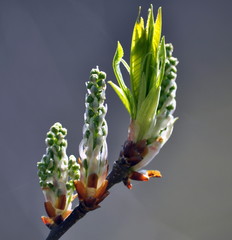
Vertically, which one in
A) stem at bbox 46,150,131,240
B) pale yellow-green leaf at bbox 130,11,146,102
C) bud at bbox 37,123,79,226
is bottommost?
stem at bbox 46,150,131,240

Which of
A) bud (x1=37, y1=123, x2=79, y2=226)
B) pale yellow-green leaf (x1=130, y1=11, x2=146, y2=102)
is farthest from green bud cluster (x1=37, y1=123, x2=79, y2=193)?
pale yellow-green leaf (x1=130, y1=11, x2=146, y2=102)

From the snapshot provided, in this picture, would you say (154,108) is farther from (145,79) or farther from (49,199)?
(49,199)

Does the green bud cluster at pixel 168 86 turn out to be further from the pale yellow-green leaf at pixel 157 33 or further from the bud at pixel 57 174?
the bud at pixel 57 174

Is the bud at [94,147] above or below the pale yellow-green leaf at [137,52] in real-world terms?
below

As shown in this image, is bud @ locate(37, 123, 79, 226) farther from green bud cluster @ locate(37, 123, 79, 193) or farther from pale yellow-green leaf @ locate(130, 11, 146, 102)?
pale yellow-green leaf @ locate(130, 11, 146, 102)

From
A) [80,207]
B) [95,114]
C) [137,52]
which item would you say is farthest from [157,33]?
[80,207]

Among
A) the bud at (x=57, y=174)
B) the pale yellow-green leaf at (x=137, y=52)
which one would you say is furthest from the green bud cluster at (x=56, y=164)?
the pale yellow-green leaf at (x=137, y=52)

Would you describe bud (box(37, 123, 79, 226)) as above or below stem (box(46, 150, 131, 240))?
above
